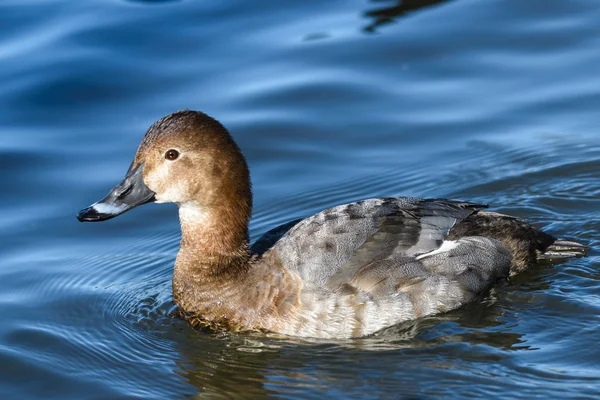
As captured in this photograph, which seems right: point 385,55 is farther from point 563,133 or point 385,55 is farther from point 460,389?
point 460,389

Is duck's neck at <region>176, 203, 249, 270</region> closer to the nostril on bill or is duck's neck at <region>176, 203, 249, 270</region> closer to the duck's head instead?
the duck's head

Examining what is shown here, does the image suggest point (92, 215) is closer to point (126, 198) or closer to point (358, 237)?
point (126, 198)

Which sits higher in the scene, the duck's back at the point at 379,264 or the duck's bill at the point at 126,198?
the duck's bill at the point at 126,198

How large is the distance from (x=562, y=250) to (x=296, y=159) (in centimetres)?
300

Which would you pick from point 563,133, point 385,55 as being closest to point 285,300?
point 563,133

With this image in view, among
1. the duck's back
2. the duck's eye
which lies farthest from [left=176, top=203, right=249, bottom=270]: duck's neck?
the duck's eye

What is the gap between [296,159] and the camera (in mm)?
9930

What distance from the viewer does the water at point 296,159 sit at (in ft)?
22.1

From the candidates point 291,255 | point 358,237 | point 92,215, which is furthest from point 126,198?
point 358,237

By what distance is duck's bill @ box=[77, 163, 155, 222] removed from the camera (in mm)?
7176

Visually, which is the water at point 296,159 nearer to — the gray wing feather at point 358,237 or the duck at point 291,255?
the duck at point 291,255

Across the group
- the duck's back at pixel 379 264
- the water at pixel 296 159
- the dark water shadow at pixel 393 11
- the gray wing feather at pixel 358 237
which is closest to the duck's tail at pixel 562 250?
the water at pixel 296 159

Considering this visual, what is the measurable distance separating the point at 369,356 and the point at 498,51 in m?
5.91

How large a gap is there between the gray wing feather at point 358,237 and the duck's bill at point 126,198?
99cm
